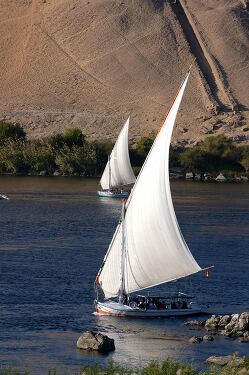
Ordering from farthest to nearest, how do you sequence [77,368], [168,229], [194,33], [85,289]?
[194,33], [85,289], [168,229], [77,368]

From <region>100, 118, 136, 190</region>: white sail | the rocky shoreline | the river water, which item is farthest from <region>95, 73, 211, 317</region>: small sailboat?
<region>100, 118, 136, 190</region>: white sail

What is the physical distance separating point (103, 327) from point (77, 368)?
4.08m

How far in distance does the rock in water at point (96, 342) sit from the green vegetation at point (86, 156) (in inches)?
2301

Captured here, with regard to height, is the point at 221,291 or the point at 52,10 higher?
the point at 52,10

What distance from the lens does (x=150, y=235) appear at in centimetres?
2873

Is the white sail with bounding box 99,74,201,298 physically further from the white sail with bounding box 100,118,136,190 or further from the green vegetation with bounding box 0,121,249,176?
the green vegetation with bounding box 0,121,249,176

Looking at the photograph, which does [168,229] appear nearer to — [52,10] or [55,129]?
[55,129]

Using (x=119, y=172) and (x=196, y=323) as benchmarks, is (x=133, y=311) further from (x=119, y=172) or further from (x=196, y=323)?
(x=119, y=172)

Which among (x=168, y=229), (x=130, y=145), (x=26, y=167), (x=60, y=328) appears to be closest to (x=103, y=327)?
(x=60, y=328)

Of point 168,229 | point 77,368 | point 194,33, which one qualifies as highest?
point 194,33

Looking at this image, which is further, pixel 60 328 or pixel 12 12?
pixel 12 12

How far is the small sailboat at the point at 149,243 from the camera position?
28484 millimetres

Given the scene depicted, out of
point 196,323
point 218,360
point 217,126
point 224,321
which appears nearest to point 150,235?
point 196,323

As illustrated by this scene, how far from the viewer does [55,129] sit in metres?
103
